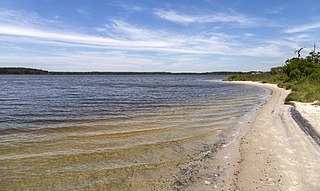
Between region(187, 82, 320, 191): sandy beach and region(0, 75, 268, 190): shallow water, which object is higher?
region(187, 82, 320, 191): sandy beach

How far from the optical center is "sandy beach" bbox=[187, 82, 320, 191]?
262 inches

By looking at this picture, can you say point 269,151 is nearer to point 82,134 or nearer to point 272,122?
point 272,122

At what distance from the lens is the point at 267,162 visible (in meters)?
8.23

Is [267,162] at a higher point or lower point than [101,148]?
higher

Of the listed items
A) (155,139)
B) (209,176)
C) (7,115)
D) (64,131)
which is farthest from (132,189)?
(7,115)

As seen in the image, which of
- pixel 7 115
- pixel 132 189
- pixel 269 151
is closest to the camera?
pixel 132 189

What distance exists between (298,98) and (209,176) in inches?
761

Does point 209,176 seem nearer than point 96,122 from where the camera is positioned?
Yes

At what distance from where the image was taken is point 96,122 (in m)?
15.3

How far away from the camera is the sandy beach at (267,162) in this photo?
6660 millimetres

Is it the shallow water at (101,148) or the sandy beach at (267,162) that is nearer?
the sandy beach at (267,162)

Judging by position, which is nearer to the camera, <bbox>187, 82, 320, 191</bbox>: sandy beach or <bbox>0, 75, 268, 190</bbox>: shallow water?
<bbox>187, 82, 320, 191</bbox>: sandy beach

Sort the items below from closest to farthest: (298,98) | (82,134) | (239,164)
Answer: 1. (239,164)
2. (82,134)
3. (298,98)

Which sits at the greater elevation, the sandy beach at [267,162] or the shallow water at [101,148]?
the sandy beach at [267,162]
